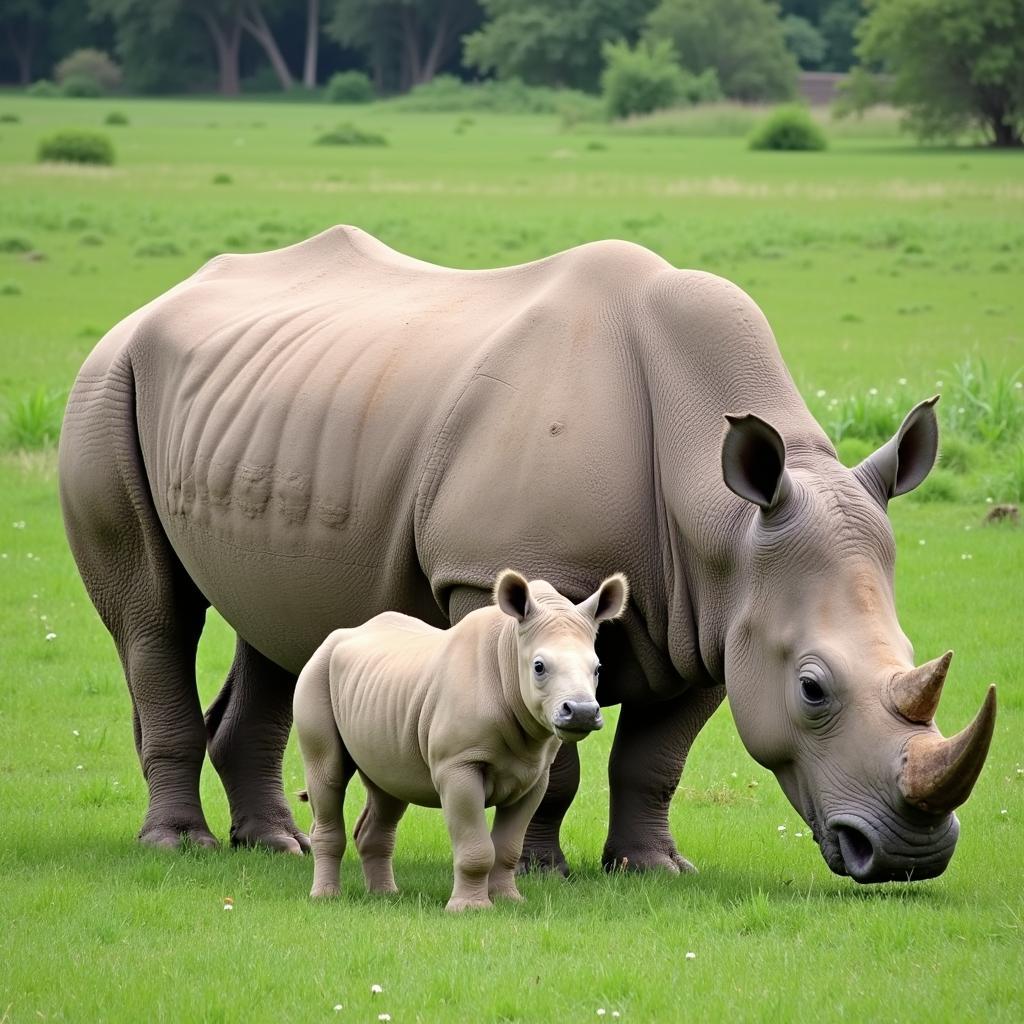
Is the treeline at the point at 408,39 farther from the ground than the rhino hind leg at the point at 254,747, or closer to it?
closer to it

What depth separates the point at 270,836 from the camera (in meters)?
8.31

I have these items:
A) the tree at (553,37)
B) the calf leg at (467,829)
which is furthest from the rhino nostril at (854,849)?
the tree at (553,37)

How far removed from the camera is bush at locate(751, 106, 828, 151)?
67.8 metres

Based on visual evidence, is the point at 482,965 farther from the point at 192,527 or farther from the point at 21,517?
the point at 21,517

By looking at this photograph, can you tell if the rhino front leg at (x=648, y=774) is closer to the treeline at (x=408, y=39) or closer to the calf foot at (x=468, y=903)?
the calf foot at (x=468, y=903)

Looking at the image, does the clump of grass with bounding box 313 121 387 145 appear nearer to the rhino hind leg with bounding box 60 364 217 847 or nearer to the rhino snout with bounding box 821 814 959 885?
the rhino hind leg with bounding box 60 364 217 847

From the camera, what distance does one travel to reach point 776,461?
6.43 meters

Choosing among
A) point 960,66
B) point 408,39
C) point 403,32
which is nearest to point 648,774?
point 960,66

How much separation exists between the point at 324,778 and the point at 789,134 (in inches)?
2498

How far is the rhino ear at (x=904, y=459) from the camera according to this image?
666 centimetres

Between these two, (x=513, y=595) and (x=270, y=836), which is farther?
(x=270, y=836)

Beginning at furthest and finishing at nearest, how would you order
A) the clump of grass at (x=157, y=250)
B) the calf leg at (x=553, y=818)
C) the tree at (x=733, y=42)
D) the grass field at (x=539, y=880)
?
1. the tree at (x=733, y=42)
2. the clump of grass at (x=157, y=250)
3. the calf leg at (x=553, y=818)
4. the grass field at (x=539, y=880)

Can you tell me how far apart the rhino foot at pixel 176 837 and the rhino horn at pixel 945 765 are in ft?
10.6

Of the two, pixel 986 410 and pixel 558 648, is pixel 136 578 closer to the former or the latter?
pixel 558 648
